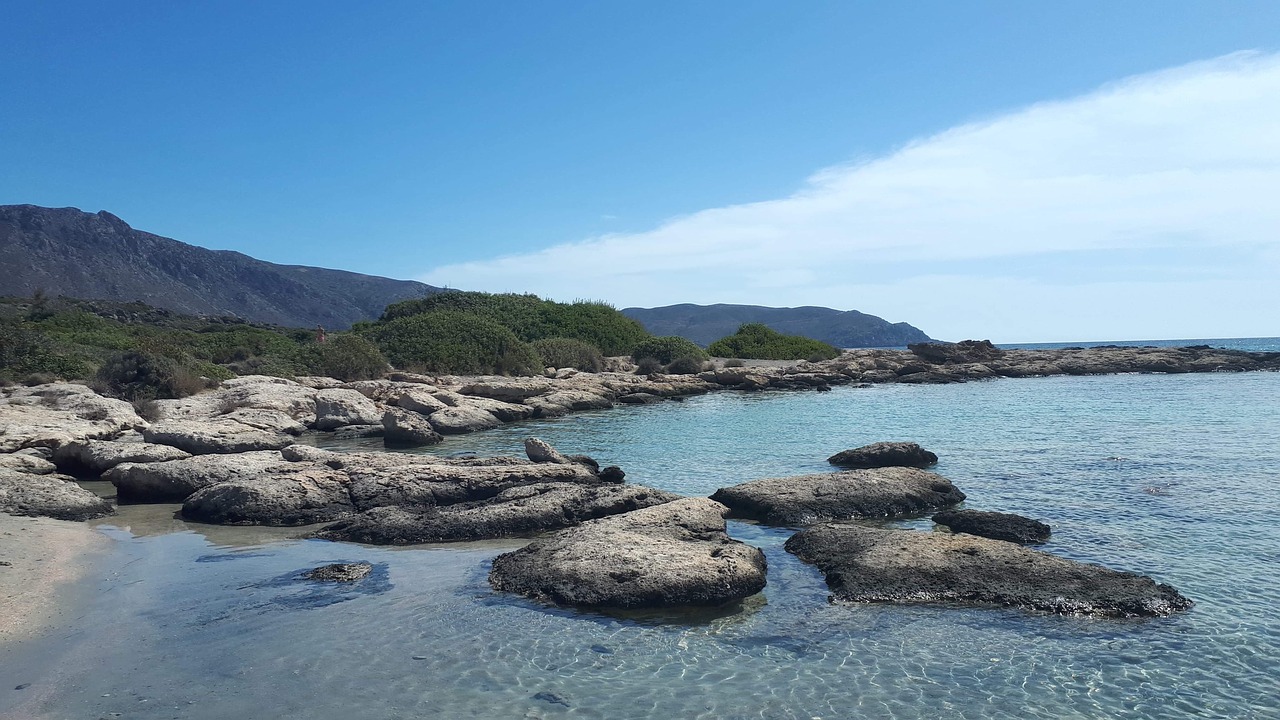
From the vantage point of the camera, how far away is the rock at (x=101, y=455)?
15.9 m

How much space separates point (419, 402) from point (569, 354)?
87.5 ft

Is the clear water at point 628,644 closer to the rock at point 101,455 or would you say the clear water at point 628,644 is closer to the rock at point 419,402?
the rock at point 101,455

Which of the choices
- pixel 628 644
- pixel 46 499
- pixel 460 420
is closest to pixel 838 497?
pixel 628 644

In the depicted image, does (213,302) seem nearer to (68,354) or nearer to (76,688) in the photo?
(68,354)

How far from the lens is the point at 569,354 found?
53.0 m

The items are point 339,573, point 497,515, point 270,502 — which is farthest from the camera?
point 270,502

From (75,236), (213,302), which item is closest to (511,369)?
(213,302)

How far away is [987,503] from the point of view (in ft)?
46.0

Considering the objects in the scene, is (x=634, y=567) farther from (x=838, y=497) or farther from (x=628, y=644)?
(x=838, y=497)

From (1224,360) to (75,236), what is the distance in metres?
176

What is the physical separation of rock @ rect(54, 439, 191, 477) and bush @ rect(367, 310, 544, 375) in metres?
26.0

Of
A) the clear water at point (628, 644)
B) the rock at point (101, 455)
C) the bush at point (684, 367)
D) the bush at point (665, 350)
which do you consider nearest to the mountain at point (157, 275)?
the bush at point (665, 350)

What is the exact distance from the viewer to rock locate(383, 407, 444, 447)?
22.2 metres

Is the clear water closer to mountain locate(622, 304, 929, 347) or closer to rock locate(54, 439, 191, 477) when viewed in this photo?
rock locate(54, 439, 191, 477)
